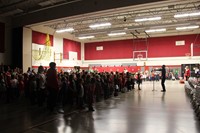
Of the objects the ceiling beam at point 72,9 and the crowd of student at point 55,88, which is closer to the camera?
the crowd of student at point 55,88

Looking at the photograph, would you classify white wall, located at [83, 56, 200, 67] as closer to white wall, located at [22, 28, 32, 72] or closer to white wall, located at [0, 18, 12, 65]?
white wall, located at [22, 28, 32, 72]

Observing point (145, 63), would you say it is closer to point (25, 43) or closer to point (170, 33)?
point (170, 33)

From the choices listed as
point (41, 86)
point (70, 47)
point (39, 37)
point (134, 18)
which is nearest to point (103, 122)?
point (41, 86)

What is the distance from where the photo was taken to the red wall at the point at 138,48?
21742mm

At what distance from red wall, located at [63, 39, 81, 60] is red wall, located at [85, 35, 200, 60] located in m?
1.43

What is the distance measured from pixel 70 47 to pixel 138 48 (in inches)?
334

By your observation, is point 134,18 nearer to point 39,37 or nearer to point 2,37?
point 39,37

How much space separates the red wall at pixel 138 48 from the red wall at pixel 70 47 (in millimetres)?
1433

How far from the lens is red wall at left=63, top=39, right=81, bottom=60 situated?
21950 millimetres

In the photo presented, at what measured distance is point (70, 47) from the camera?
A: 75.8ft

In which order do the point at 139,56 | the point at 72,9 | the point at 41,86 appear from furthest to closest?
the point at 139,56 < the point at 72,9 < the point at 41,86

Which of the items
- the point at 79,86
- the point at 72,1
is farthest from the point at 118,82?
the point at 72,1

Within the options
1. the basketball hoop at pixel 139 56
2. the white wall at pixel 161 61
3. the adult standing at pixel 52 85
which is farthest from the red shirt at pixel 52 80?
the basketball hoop at pixel 139 56

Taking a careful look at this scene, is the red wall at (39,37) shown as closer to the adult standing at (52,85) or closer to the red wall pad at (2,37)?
the red wall pad at (2,37)
